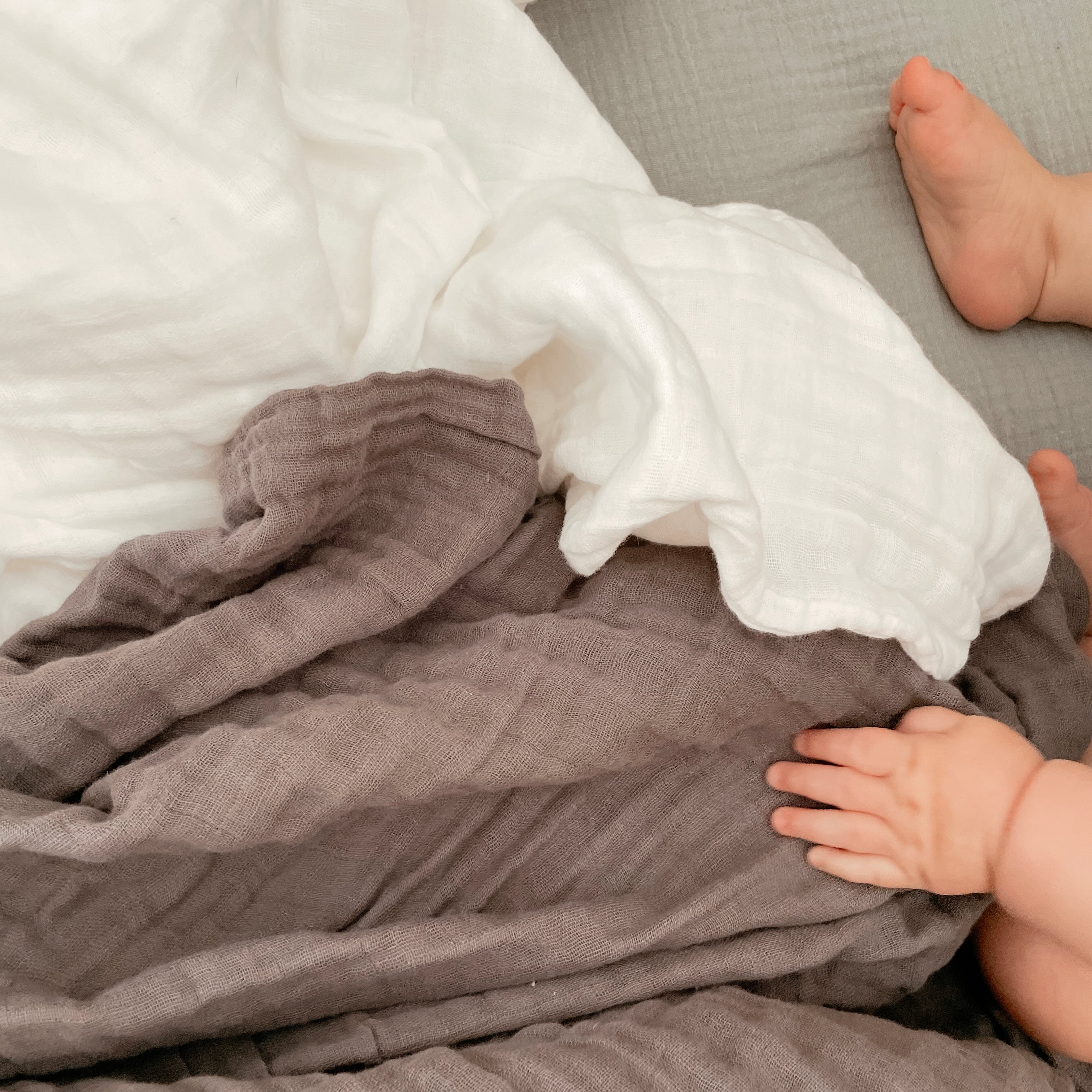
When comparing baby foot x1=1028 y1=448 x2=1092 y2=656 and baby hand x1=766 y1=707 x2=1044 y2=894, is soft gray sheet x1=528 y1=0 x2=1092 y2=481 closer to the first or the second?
baby foot x1=1028 y1=448 x2=1092 y2=656

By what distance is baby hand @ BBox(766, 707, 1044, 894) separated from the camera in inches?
21.7

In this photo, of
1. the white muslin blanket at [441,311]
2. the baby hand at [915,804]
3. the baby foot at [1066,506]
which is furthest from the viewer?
the baby foot at [1066,506]

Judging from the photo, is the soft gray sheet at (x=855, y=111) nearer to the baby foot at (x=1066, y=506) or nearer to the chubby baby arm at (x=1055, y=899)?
the baby foot at (x=1066, y=506)

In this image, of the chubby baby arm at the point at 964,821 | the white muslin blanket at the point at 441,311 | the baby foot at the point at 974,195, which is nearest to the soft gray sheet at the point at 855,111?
the baby foot at the point at 974,195

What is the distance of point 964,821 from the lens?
0.55 m

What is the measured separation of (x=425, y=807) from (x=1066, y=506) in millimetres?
502

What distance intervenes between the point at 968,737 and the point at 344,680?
0.36 m

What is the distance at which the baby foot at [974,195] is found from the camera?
0.69 metres

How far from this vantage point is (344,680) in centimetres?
51

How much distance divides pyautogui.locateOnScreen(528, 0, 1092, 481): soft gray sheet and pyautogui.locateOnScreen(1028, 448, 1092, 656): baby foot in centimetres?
6

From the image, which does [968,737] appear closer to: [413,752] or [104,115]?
[413,752]

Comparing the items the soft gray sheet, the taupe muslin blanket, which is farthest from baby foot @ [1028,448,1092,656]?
the taupe muslin blanket

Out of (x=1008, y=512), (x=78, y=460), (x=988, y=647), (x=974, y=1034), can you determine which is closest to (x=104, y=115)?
(x=78, y=460)

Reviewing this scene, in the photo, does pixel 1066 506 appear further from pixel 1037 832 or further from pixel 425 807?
pixel 425 807
